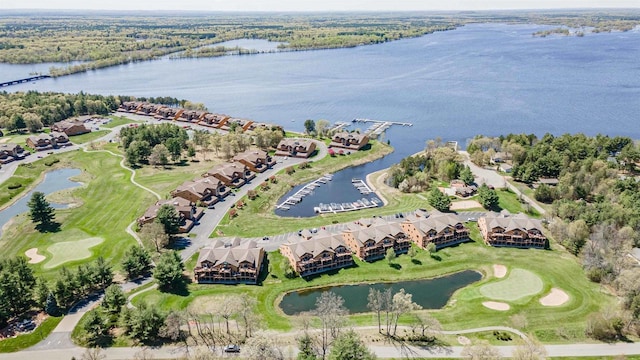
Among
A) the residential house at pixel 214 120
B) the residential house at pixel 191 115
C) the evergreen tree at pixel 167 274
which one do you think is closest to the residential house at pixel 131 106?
the residential house at pixel 191 115

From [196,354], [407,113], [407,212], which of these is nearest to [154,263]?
[196,354]

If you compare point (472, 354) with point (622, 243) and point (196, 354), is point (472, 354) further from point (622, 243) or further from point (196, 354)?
point (622, 243)

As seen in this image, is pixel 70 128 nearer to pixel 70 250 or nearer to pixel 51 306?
pixel 70 250

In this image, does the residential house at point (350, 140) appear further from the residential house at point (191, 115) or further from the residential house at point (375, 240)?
the residential house at point (375, 240)

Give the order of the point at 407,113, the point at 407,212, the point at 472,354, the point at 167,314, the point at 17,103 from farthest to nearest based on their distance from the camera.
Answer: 1. the point at 407,113
2. the point at 17,103
3. the point at 407,212
4. the point at 167,314
5. the point at 472,354

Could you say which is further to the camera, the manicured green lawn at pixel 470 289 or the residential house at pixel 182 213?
the residential house at pixel 182 213

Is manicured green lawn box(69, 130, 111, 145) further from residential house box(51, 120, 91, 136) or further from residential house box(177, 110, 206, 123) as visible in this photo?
residential house box(177, 110, 206, 123)

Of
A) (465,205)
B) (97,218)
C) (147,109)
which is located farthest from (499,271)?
(147,109)
